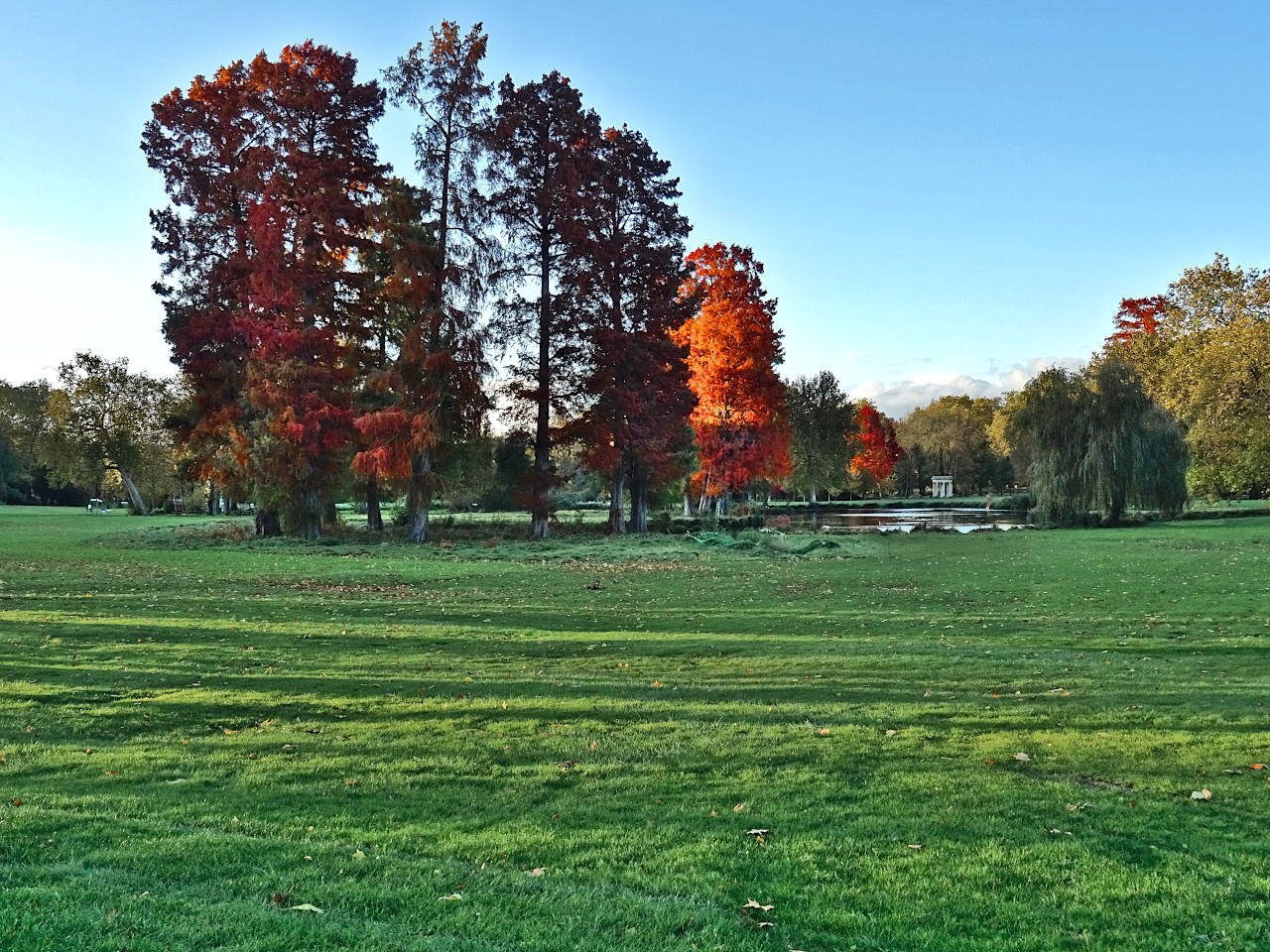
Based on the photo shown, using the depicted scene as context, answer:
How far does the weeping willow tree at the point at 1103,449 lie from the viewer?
3825 cm

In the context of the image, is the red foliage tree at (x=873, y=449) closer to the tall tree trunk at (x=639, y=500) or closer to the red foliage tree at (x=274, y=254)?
the tall tree trunk at (x=639, y=500)

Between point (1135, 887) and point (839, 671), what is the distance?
5353 mm

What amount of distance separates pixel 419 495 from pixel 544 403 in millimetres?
6280

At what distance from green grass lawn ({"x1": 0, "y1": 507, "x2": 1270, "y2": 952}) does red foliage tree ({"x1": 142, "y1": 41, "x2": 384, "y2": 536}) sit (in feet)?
54.1

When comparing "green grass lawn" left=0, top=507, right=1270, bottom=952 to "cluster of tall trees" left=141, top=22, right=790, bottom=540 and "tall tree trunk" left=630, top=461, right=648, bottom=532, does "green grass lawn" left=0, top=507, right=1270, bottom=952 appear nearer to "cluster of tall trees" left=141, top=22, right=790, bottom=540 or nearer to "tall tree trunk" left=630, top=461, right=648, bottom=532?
"cluster of tall trees" left=141, top=22, right=790, bottom=540

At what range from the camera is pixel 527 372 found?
33.6 meters

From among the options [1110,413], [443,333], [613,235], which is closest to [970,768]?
[443,333]

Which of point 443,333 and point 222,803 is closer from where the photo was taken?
point 222,803

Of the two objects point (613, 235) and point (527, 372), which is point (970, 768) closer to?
point (527, 372)

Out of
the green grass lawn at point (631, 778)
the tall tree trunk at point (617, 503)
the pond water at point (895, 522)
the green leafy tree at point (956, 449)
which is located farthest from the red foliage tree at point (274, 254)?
the green leafy tree at point (956, 449)

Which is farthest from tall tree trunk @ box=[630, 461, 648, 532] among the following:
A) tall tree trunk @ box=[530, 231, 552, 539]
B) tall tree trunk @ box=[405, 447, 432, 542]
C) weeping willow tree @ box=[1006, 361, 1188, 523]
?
weeping willow tree @ box=[1006, 361, 1188, 523]

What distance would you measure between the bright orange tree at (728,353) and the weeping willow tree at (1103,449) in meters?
13.5

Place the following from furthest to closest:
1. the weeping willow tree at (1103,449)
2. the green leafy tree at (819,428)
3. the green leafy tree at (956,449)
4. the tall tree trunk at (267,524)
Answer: the green leafy tree at (956,449) → the green leafy tree at (819,428) → the weeping willow tree at (1103,449) → the tall tree trunk at (267,524)

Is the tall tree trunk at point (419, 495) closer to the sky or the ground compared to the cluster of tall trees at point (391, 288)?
closer to the ground
